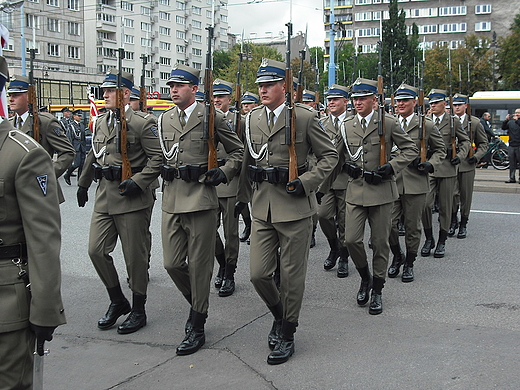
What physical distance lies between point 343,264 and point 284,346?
112 inches

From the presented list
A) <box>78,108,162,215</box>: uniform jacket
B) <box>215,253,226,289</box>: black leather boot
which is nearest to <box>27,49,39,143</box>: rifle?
<box>78,108,162,215</box>: uniform jacket

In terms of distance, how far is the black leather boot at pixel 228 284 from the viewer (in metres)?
6.62

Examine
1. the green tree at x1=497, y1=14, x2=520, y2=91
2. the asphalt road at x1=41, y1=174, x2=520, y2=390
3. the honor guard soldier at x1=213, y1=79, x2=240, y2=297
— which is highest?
the green tree at x1=497, y1=14, x2=520, y2=91

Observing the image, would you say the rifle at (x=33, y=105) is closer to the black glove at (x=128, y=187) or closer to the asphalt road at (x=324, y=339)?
the asphalt road at (x=324, y=339)

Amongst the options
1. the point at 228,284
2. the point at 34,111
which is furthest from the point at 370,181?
the point at 34,111

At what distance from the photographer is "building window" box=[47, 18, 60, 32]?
6688cm

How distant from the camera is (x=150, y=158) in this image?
18.5 feet

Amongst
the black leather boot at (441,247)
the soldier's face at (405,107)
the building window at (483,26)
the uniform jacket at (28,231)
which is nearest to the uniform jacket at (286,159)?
the uniform jacket at (28,231)

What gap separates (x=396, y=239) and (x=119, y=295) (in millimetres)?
3349

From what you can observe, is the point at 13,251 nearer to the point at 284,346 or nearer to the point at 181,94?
the point at 284,346

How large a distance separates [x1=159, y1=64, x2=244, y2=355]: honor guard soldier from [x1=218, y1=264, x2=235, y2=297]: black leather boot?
4.15 ft

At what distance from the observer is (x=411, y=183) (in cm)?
762

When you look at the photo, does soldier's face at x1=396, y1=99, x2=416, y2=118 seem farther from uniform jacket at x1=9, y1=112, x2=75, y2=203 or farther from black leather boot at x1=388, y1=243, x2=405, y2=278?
uniform jacket at x1=9, y1=112, x2=75, y2=203

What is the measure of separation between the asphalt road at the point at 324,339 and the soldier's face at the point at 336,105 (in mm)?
2144
